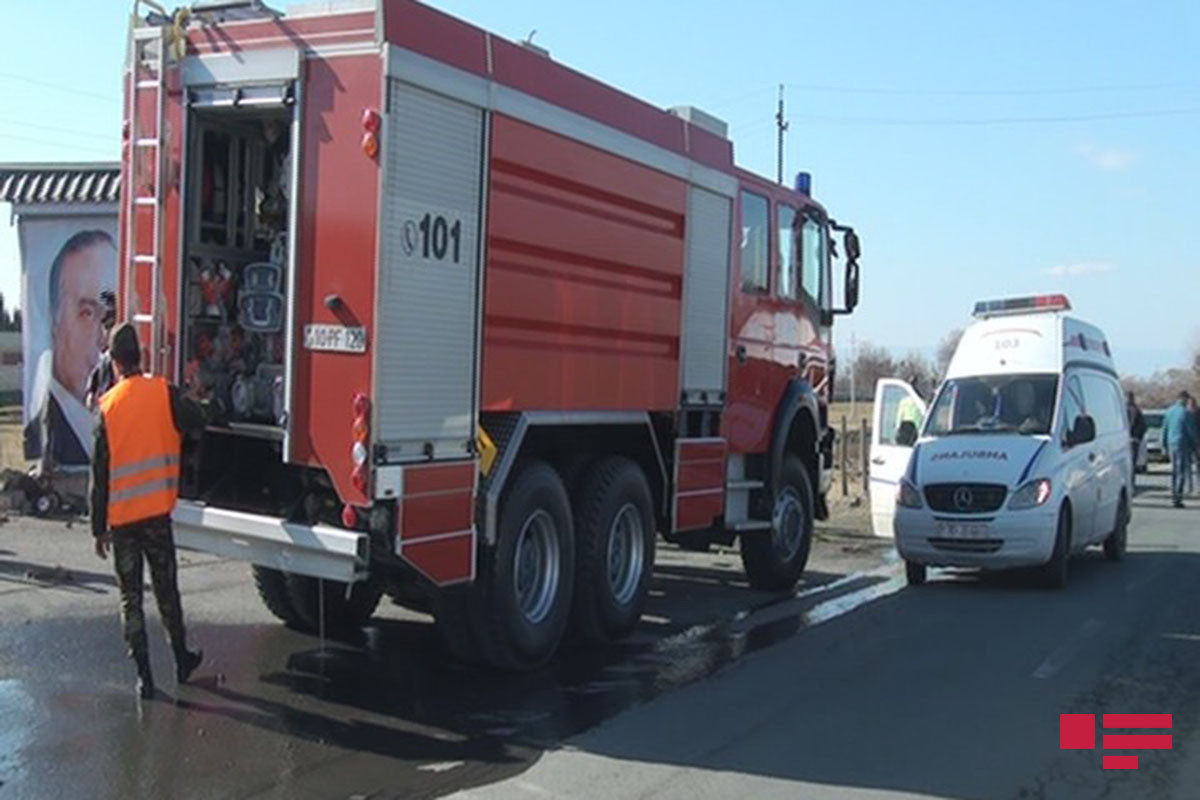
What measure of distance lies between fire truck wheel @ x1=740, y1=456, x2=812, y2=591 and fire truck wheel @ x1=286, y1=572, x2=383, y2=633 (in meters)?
3.59

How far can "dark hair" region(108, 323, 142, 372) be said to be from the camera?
254 inches

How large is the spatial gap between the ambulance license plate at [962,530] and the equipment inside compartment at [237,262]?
22.3 feet

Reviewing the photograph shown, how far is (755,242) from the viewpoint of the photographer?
10602 millimetres

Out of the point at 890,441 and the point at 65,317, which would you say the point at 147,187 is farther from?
the point at 890,441

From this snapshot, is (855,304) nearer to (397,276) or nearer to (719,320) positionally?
(719,320)

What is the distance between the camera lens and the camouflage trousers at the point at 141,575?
6.43m

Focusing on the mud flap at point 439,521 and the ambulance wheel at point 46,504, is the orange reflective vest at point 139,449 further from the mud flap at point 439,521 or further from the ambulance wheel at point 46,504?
the ambulance wheel at point 46,504

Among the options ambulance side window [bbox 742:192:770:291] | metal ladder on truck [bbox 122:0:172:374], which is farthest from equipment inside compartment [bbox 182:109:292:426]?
ambulance side window [bbox 742:192:770:291]

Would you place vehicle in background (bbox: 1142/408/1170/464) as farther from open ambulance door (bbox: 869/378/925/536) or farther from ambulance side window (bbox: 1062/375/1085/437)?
ambulance side window (bbox: 1062/375/1085/437)

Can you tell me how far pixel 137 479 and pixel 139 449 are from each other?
0.52ft

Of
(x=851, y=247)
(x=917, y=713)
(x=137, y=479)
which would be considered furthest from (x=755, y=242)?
(x=137, y=479)

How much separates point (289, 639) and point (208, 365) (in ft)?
6.68

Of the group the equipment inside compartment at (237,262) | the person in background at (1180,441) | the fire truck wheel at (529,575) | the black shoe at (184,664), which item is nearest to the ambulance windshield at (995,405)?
the fire truck wheel at (529,575)

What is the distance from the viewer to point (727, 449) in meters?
9.93
